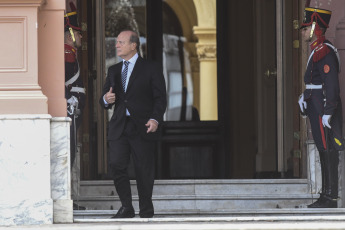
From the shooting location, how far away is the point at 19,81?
34.1 feet

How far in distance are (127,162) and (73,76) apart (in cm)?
201

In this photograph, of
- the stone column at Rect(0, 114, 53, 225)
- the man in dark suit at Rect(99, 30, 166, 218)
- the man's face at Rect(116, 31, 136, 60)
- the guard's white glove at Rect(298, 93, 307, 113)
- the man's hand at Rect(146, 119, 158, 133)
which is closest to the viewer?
the stone column at Rect(0, 114, 53, 225)

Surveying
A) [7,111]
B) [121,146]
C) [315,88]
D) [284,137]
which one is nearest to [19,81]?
[7,111]

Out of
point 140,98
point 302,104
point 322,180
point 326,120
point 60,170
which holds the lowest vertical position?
point 322,180

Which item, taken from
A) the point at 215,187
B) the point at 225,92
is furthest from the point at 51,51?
the point at 225,92

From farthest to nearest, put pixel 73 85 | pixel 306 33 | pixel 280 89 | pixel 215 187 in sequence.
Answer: pixel 280 89
pixel 215 187
pixel 73 85
pixel 306 33

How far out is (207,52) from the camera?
15.1 meters

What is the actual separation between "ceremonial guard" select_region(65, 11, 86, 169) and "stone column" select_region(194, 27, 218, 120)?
273 centimetres

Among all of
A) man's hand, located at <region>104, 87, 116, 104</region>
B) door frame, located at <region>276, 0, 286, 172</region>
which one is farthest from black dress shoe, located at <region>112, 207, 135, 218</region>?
door frame, located at <region>276, 0, 286, 172</region>

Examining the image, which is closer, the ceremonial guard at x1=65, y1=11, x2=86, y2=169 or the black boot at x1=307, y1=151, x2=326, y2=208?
the black boot at x1=307, y1=151, x2=326, y2=208

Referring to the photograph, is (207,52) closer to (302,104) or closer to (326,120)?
(302,104)

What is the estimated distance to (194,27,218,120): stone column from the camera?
49.3ft

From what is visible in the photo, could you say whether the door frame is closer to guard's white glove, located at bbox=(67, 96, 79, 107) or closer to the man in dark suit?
guard's white glove, located at bbox=(67, 96, 79, 107)

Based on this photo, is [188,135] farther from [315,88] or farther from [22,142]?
[22,142]
